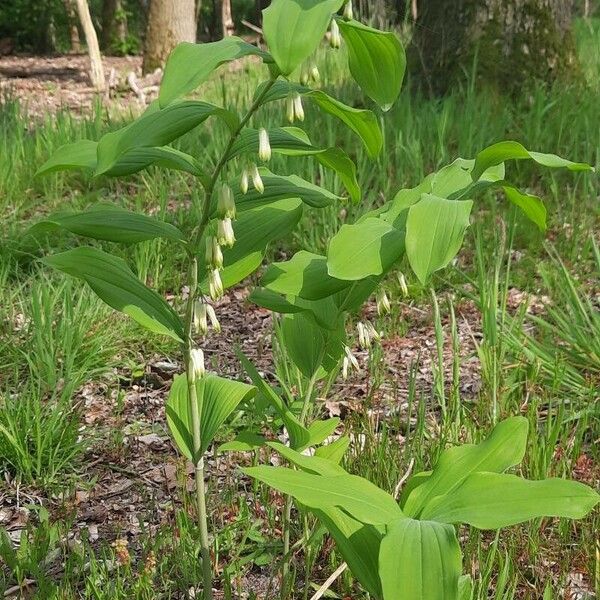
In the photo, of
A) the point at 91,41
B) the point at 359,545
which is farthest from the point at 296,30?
the point at 91,41

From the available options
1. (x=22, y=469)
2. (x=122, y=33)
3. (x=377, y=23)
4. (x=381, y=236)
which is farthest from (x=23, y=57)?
(x=381, y=236)

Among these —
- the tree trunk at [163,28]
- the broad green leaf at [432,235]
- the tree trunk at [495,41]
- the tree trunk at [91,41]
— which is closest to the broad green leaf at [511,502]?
the broad green leaf at [432,235]

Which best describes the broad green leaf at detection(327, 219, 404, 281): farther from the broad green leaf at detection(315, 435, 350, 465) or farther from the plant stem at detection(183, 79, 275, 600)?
the broad green leaf at detection(315, 435, 350, 465)

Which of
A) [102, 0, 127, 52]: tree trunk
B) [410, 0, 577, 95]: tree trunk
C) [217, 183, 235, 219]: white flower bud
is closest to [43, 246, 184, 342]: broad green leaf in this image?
[217, 183, 235, 219]: white flower bud

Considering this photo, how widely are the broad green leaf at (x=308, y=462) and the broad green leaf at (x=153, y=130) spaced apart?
1.42ft

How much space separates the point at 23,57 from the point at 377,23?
12.9 metres

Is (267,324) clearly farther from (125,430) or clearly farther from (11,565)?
(11,565)

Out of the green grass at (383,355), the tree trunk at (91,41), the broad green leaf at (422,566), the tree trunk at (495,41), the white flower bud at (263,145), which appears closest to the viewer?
the broad green leaf at (422,566)

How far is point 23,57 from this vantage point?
53.2ft

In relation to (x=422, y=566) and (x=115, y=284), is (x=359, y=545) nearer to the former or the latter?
(x=422, y=566)

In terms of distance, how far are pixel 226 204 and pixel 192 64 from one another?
24 centimetres

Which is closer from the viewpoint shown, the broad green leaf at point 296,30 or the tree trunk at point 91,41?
the broad green leaf at point 296,30

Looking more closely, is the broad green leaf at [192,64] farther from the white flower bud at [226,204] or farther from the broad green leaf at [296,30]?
the white flower bud at [226,204]

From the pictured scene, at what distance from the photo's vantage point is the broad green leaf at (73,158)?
121 cm
